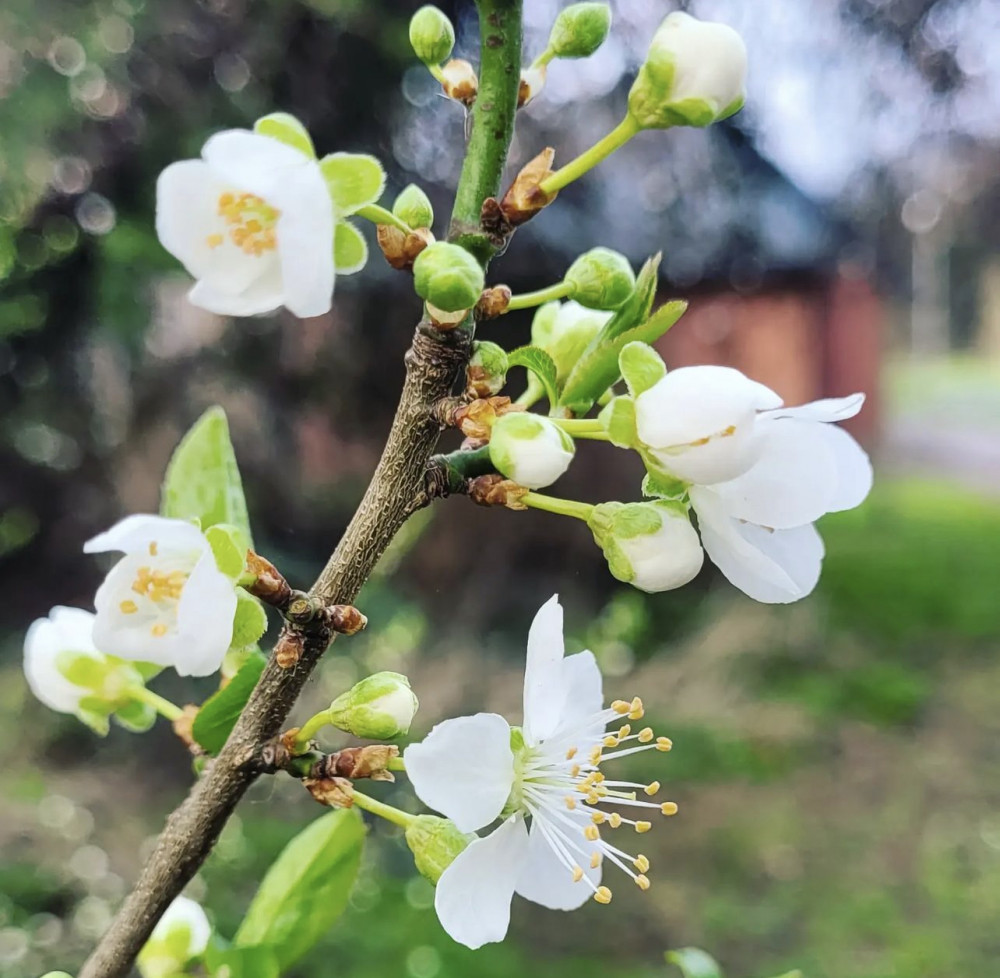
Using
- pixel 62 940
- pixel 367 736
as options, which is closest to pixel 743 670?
pixel 62 940

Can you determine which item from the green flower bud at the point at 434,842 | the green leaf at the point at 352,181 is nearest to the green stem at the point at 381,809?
the green flower bud at the point at 434,842

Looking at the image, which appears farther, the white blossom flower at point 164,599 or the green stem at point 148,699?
the green stem at point 148,699

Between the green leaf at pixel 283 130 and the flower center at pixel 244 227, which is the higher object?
the green leaf at pixel 283 130

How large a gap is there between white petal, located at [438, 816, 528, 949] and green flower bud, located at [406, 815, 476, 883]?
0.01m

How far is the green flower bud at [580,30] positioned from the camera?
39 centimetres

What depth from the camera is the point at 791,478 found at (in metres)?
0.37

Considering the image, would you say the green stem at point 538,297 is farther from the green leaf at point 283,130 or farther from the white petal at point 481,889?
the white petal at point 481,889

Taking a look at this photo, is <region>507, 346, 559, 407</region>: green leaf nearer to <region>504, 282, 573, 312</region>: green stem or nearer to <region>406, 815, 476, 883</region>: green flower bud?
<region>504, 282, 573, 312</region>: green stem

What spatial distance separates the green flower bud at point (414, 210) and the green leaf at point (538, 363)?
62mm

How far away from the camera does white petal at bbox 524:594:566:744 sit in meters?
0.37

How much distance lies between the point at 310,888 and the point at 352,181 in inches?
14.0

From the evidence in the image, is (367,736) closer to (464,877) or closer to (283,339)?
(464,877)

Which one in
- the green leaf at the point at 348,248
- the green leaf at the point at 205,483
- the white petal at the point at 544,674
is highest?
the green leaf at the point at 348,248

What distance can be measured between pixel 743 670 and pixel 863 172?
1.60 metres
